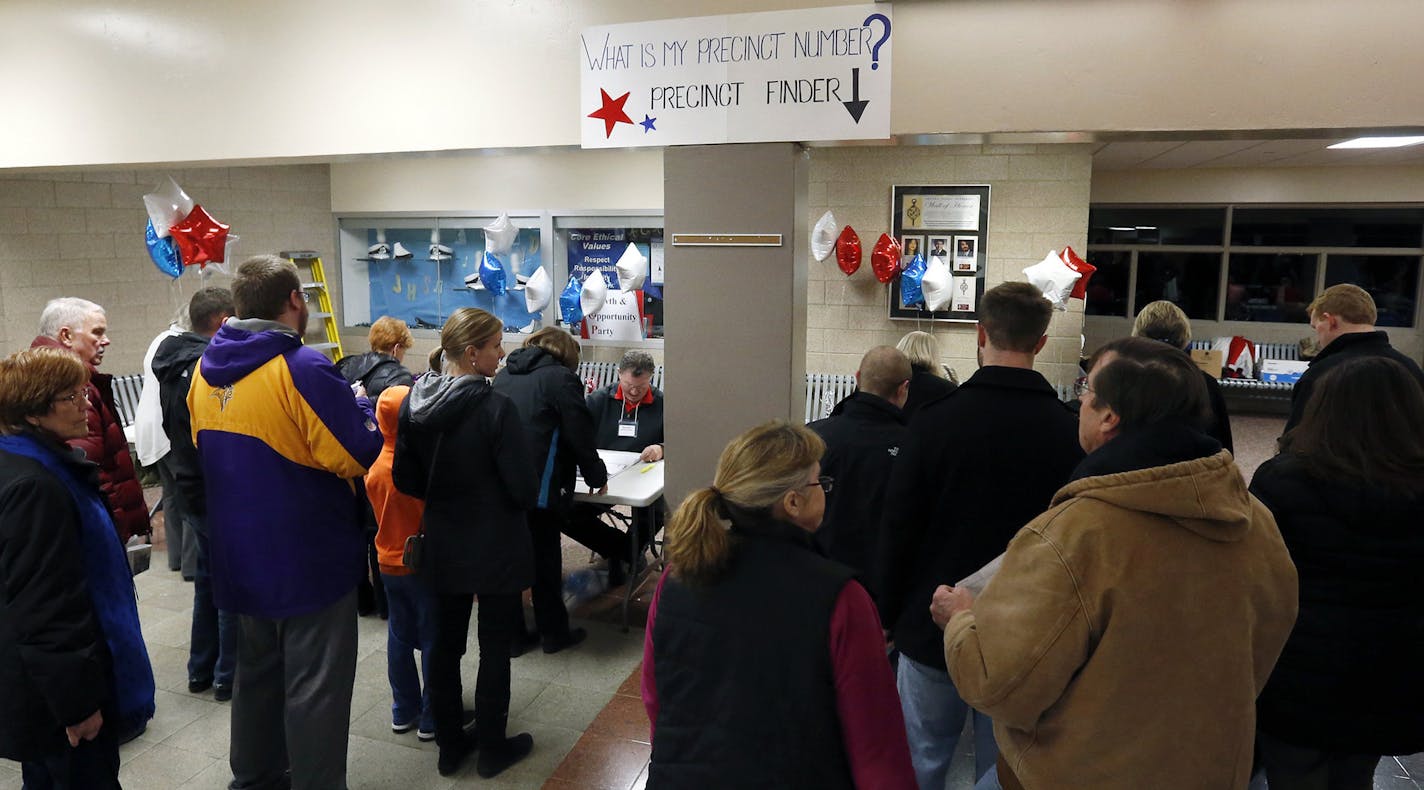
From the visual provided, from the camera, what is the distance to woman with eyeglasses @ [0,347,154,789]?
191cm

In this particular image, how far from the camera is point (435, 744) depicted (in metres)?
3.15

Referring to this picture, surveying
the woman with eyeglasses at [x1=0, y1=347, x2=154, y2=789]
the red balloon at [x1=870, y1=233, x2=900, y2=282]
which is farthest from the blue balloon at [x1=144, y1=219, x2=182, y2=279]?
the red balloon at [x1=870, y1=233, x2=900, y2=282]

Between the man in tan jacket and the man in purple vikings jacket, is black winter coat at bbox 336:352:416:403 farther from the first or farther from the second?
the man in tan jacket

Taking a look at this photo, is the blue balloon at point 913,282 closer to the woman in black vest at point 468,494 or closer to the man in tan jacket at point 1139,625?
the woman in black vest at point 468,494

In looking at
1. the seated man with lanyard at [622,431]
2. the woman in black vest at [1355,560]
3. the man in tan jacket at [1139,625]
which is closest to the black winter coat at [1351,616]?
the woman in black vest at [1355,560]

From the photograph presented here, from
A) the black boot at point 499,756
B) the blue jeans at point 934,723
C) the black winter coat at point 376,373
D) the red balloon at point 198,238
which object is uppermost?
the red balloon at point 198,238

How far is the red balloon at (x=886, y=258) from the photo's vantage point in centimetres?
661

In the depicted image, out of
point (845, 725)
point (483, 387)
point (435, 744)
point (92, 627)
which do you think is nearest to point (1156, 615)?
point (845, 725)

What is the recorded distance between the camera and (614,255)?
7.49 metres

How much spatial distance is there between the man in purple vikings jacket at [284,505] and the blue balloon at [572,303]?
4669mm

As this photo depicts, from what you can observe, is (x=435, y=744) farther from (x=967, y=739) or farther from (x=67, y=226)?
(x=67, y=226)

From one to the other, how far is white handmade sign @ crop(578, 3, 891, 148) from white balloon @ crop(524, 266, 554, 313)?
12.3 ft

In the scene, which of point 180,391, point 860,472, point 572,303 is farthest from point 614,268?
point 860,472

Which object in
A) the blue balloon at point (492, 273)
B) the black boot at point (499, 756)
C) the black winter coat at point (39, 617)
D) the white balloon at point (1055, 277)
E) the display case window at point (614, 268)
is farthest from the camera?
the display case window at point (614, 268)
